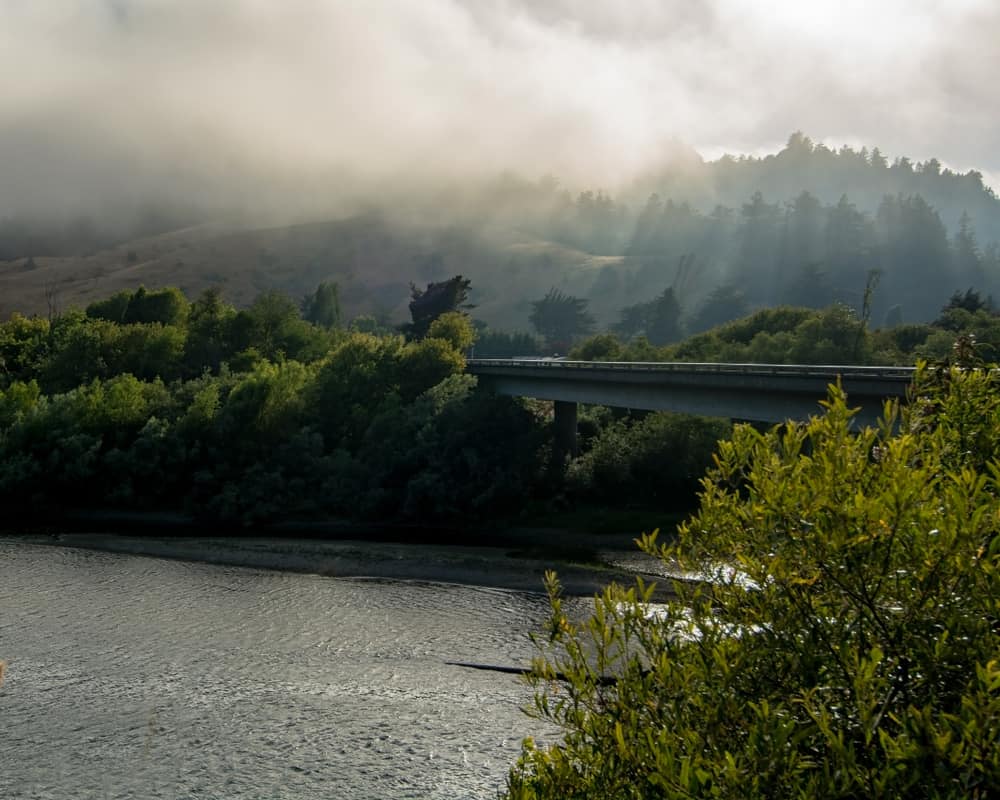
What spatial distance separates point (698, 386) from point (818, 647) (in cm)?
4714

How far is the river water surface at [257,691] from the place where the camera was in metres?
22.8

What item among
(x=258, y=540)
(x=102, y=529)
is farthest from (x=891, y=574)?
(x=102, y=529)

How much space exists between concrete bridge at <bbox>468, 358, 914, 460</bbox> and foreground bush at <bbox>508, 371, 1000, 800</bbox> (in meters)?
23.6

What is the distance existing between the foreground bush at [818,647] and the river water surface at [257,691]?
343 inches

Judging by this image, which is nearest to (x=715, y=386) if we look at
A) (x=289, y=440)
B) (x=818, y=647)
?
(x=289, y=440)

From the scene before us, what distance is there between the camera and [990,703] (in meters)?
5.32

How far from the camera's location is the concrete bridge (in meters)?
41.3

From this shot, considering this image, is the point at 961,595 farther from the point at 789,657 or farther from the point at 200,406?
the point at 200,406

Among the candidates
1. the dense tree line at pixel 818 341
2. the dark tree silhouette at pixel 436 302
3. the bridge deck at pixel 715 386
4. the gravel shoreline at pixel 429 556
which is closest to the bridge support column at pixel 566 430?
the bridge deck at pixel 715 386

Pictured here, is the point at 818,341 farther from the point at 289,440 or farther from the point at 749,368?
the point at 289,440

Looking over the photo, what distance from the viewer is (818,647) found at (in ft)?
22.9

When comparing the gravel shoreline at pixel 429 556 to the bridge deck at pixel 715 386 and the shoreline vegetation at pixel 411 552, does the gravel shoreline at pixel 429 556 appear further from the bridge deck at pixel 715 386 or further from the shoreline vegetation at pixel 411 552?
the bridge deck at pixel 715 386

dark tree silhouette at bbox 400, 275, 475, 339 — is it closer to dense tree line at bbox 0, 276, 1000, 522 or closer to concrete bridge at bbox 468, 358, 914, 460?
dense tree line at bbox 0, 276, 1000, 522

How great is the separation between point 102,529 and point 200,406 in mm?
17279
